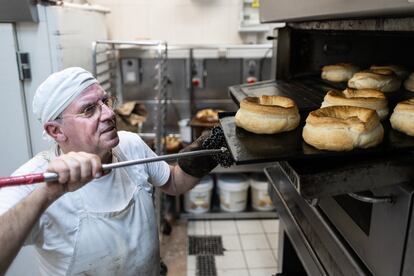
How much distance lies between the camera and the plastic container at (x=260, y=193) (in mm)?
2688

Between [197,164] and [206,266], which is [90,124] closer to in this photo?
[197,164]

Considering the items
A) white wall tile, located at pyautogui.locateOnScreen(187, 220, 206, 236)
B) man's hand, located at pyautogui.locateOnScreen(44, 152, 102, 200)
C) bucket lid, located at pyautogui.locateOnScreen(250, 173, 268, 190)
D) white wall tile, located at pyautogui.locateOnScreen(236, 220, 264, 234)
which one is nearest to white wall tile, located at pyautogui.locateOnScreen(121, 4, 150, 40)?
bucket lid, located at pyautogui.locateOnScreen(250, 173, 268, 190)

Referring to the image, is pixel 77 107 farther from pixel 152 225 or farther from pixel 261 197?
pixel 261 197

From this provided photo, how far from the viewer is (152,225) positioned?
1.20 metres

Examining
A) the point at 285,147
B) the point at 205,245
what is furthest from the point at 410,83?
the point at 205,245

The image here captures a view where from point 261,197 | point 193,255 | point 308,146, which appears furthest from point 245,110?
point 261,197

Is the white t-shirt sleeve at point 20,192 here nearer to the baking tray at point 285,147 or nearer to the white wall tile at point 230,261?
the baking tray at point 285,147

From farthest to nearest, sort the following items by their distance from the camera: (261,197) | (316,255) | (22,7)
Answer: (261,197) < (22,7) < (316,255)

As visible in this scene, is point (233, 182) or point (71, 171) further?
point (233, 182)

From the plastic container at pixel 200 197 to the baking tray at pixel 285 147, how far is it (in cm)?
172

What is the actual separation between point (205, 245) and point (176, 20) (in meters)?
1.67

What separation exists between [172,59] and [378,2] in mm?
2174

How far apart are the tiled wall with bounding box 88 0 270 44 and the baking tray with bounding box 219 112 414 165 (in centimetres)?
197

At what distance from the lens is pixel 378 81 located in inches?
46.4
